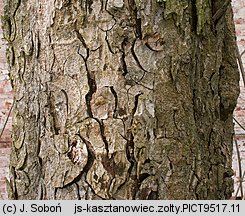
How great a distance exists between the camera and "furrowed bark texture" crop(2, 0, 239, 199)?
909 millimetres

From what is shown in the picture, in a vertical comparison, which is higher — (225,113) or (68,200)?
(225,113)

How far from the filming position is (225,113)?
107 centimetres

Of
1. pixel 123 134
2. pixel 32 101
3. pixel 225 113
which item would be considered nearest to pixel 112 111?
pixel 123 134

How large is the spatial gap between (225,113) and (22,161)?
0.38 m

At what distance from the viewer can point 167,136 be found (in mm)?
930

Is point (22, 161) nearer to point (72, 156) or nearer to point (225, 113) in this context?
point (72, 156)

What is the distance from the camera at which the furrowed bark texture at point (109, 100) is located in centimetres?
91

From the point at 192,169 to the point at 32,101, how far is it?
29 centimetres

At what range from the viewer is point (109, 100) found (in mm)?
909

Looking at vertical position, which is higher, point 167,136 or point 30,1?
point 30,1

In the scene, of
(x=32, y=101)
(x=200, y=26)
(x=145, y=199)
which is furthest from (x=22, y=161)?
(x=200, y=26)

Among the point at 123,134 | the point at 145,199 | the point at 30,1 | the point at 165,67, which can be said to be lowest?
the point at 145,199

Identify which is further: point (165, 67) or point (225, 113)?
point (225, 113)

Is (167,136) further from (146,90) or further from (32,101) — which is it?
(32,101)
